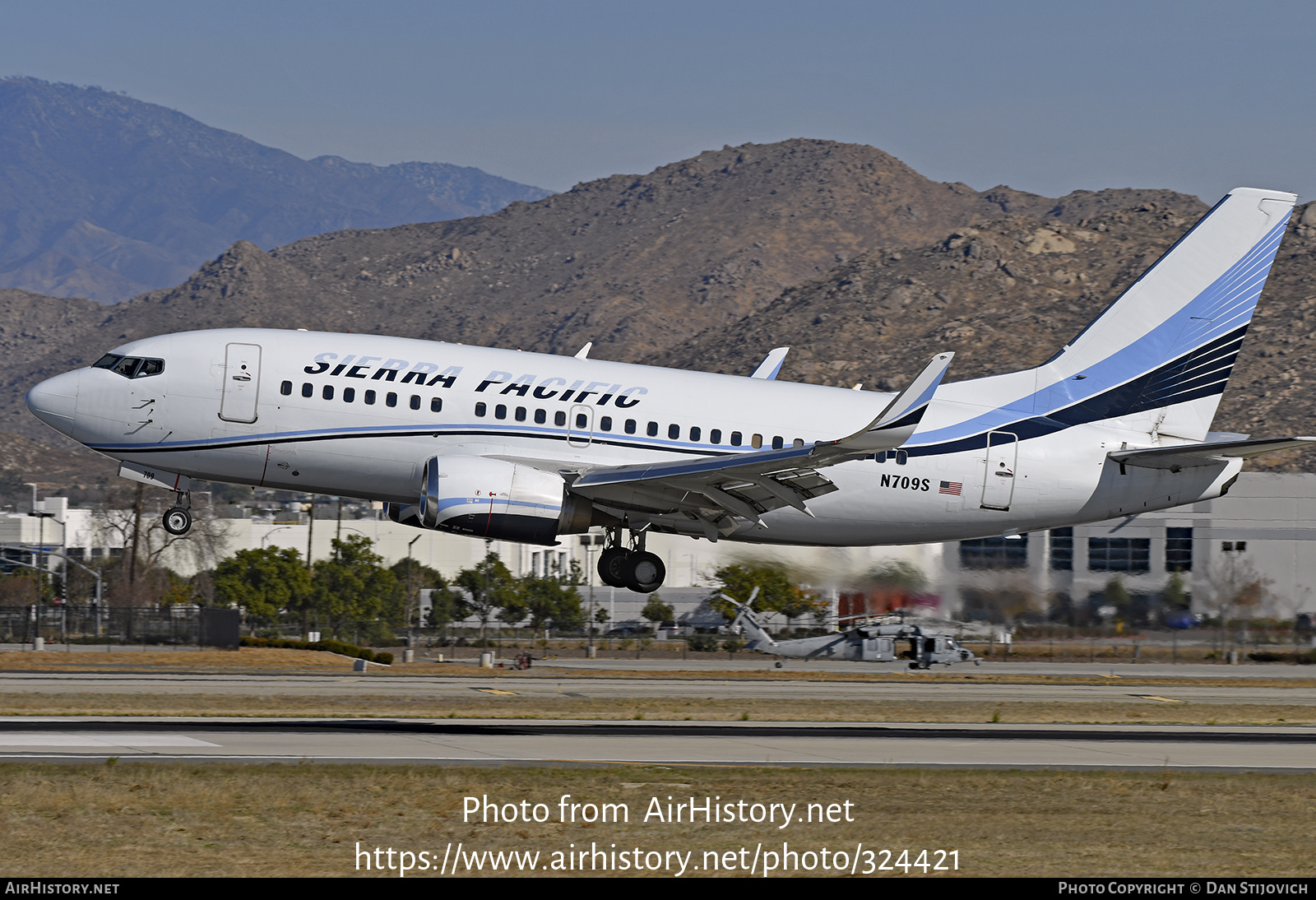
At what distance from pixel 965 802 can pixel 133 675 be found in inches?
1661

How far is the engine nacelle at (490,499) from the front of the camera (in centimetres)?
3181

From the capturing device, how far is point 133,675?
188 feet

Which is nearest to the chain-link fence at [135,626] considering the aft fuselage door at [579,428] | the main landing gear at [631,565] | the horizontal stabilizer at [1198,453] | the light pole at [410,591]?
the light pole at [410,591]

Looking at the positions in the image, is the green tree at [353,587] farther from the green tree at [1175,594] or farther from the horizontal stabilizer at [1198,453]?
the horizontal stabilizer at [1198,453]

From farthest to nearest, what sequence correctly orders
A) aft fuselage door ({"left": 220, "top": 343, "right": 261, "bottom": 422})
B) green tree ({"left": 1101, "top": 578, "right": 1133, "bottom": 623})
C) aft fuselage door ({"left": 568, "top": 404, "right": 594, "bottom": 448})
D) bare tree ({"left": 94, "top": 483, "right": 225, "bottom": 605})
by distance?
1. bare tree ({"left": 94, "top": 483, "right": 225, "bottom": 605})
2. green tree ({"left": 1101, "top": 578, "right": 1133, "bottom": 623})
3. aft fuselage door ({"left": 568, "top": 404, "right": 594, "bottom": 448})
4. aft fuselage door ({"left": 220, "top": 343, "right": 261, "bottom": 422})

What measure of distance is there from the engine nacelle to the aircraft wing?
2.65 feet

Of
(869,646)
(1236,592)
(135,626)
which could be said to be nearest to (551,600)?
(135,626)

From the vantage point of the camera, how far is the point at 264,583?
12175 centimetres

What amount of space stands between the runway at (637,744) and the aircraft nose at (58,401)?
23.4ft

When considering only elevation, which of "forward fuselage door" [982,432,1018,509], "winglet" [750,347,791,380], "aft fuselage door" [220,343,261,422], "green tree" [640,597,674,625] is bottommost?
"green tree" [640,597,674,625]

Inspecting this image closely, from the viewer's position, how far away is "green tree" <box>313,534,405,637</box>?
12338 cm

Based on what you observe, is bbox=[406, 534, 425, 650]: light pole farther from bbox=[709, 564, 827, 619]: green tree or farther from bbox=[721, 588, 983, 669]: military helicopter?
bbox=[721, 588, 983, 669]: military helicopter

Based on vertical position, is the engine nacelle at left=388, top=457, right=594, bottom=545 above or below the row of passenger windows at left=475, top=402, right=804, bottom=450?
below

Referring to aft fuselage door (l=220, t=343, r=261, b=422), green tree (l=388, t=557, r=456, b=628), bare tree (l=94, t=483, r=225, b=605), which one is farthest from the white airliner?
green tree (l=388, t=557, r=456, b=628)
